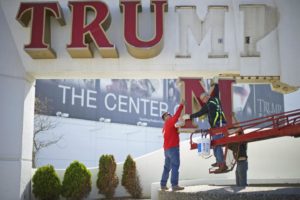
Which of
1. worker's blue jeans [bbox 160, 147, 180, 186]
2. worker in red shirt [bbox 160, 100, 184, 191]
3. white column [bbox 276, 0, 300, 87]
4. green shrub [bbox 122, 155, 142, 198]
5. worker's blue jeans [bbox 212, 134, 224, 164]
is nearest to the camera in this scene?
worker's blue jeans [bbox 212, 134, 224, 164]

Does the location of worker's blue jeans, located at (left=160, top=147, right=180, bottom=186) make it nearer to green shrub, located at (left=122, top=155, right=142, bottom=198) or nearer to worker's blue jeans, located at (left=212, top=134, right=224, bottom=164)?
worker's blue jeans, located at (left=212, top=134, right=224, bottom=164)

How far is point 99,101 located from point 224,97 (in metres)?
22.6

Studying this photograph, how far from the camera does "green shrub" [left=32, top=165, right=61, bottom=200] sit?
11547 millimetres

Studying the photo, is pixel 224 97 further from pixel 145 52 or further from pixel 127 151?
pixel 127 151

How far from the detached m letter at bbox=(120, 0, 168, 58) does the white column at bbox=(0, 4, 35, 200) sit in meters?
2.97

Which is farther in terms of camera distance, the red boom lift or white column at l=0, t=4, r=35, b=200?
white column at l=0, t=4, r=35, b=200

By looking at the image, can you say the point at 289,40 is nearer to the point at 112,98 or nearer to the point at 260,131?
the point at 260,131

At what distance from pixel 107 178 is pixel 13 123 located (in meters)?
3.74

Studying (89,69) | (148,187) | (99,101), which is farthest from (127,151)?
(89,69)

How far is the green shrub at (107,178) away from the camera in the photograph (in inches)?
516

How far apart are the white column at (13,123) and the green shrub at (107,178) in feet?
8.36

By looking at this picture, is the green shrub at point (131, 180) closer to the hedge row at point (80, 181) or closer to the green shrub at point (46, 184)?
the hedge row at point (80, 181)

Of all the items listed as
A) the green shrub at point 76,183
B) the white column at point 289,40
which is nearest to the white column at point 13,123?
the green shrub at point 76,183

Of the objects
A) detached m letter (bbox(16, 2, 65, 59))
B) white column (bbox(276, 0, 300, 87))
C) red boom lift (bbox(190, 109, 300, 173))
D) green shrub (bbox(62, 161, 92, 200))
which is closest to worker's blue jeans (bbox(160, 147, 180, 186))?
red boom lift (bbox(190, 109, 300, 173))
